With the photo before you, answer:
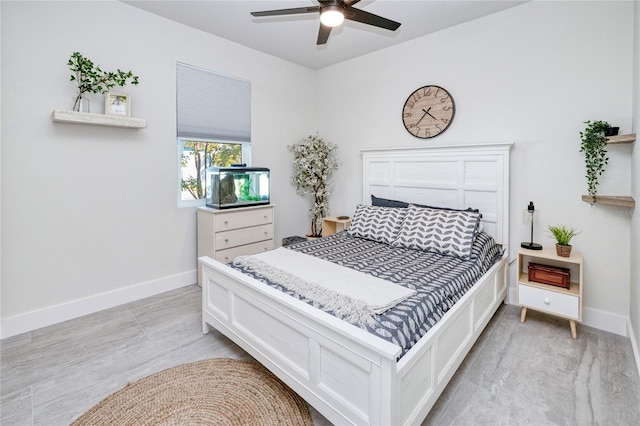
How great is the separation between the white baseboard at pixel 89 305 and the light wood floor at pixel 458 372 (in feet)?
0.30

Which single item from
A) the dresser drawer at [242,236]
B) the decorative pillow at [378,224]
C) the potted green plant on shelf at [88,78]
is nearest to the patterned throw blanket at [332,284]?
the decorative pillow at [378,224]

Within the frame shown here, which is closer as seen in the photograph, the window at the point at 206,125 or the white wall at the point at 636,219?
the white wall at the point at 636,219

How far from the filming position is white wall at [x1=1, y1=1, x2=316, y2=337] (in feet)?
7.92

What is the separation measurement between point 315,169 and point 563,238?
2.73 m

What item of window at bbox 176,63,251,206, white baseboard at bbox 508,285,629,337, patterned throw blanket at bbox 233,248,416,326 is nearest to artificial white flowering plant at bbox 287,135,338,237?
window at bbox 176,63,251,206

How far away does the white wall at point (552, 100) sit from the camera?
96.0 inches

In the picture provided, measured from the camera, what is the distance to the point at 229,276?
6.89 feet

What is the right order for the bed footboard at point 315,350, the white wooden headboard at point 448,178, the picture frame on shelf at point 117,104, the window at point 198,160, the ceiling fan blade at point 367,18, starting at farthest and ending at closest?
the window at point 198,160 < the white wooden headboard at point 448,178 < the picture frame on shelf at point 117,104 < the ceiling fan blade at point 367,18 < the bed footboard at point 315,350

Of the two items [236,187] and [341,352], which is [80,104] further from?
[341,352]

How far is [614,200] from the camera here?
229 cm

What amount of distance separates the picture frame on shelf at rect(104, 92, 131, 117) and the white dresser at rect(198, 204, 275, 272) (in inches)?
44.7

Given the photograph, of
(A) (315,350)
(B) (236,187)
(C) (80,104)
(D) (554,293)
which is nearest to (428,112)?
(D) (554,293)

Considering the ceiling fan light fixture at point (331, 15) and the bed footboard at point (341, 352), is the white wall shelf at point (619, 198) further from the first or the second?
the ceiling fan light fixture at point (331, 15)

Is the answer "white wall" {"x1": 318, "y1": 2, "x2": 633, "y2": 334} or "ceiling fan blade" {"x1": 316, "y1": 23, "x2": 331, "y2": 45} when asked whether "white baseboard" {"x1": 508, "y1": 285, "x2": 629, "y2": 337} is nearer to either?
"white wall" {"x1": 318, "y1": 2, "x2": 633, "y2": 334}
